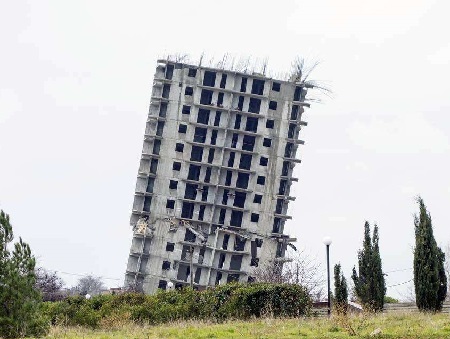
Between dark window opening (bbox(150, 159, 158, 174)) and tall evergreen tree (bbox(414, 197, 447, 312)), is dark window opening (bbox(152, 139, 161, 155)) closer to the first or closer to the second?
dark window opening (bbox(150, 159, 158, 174))

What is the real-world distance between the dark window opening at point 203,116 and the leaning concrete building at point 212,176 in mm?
103

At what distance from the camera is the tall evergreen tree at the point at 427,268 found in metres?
30.4

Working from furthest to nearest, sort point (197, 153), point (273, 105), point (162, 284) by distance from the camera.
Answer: point (273, 105), point (197, 153), point (162, 284)

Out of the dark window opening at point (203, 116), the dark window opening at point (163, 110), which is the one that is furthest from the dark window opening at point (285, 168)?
the dark window opening at point (163, 110)

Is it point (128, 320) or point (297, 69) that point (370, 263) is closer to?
point (128, 320)

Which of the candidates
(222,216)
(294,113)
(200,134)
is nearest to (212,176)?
(222,216)

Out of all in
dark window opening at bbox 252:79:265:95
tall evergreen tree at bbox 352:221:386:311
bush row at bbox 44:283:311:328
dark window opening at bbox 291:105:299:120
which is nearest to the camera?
bush row at bbox 44:283:311:328

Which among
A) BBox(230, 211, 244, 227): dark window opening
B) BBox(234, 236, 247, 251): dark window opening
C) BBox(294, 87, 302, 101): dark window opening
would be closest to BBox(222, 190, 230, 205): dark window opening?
BBox(230, 211, 244, 227): dark window opening

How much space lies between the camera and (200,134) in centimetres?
8038

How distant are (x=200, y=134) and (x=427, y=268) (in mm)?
51244

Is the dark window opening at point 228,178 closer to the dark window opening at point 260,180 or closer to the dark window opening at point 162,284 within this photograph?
the dark window opening at point 260,180

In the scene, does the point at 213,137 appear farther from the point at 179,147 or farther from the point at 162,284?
→ the point at 162,284

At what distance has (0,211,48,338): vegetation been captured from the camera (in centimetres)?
1864

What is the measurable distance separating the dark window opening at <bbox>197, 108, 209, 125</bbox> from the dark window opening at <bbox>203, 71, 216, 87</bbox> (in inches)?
109
